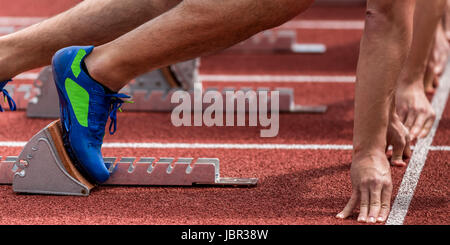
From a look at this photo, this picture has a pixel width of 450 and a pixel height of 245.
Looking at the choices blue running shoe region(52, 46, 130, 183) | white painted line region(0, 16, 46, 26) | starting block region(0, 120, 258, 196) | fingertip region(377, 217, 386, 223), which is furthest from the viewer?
white painted line region(0, 16, 46, 26)

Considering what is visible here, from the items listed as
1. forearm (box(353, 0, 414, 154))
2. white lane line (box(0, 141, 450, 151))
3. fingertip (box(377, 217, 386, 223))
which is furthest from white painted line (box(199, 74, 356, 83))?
fingertip (box(377, 217, 386, 223))

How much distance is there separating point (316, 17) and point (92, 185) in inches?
219

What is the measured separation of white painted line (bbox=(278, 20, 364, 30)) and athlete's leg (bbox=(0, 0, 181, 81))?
15.0 feet

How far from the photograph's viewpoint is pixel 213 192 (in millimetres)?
3316

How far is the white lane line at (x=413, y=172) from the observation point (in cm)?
302

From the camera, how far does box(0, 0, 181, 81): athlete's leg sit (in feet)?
11.0

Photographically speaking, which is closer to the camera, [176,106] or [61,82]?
[61,82]

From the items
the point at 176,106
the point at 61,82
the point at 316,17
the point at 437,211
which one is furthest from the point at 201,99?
the point at 316,17

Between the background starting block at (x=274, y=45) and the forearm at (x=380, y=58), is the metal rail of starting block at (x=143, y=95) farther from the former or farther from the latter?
the forearm at (x=380, y=58)

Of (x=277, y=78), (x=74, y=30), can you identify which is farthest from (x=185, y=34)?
(x=277, y=78)

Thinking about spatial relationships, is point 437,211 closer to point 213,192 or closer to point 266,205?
point 266,205

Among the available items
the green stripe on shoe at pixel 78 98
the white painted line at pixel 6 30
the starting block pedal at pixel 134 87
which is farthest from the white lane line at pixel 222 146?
the white painted line at pixel 6 30

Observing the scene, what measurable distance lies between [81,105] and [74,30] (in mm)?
428

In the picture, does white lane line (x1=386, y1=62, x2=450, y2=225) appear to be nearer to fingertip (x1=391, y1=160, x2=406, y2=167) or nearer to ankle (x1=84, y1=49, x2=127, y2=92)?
fingertip (x1=391, y1=160, x2=406, y2=167)
